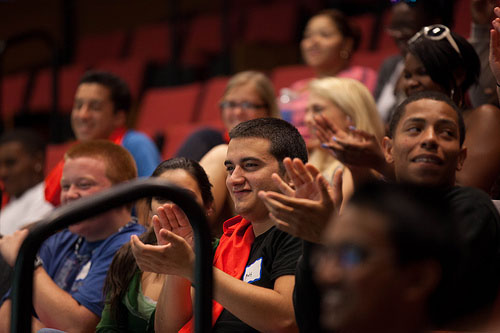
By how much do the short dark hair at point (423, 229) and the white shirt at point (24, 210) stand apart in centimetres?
253

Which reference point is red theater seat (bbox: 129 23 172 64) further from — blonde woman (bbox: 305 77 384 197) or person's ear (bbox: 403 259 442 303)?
person's ear (bbox: 403 259 442 303)

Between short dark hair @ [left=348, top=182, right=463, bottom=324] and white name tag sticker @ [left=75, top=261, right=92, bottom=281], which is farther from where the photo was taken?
white name tag sticker @ [left=75, top=261, right=92, bottom=281]

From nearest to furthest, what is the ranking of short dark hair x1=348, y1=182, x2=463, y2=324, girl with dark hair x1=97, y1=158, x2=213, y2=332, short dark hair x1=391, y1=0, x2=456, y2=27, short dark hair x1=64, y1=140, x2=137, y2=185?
1. short dark hair x1=348, y1=182, x2=463, y2=324
2. girl with dark hair x1=97, y1=158, x2=213, y2=332
3. short dark hair x1=64, y1=140, x2=137, y2=185
4. short dark hair x1=391, y1=0, x2=456, y2=27

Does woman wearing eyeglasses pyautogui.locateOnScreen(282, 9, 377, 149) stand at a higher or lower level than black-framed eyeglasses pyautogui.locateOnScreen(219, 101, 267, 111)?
higher

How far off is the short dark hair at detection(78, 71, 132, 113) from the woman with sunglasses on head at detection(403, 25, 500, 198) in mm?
1427

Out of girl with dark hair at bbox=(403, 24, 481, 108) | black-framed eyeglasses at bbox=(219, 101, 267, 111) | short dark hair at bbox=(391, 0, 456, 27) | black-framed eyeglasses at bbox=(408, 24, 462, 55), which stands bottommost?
black-framed eyeglasses at bbox=(219, 101, 267, 111)

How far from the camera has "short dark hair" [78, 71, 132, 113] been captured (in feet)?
11.3

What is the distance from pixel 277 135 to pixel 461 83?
2.36ft

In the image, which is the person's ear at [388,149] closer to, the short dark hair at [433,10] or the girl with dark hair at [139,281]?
the girl with dark hair at [139,281]

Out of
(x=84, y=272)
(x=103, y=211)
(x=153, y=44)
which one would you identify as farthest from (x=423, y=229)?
(x=153, y=44)

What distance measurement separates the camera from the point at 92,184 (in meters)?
2.47

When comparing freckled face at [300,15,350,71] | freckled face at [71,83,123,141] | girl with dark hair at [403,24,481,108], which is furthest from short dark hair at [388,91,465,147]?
freckled face at [300,15,350,71]

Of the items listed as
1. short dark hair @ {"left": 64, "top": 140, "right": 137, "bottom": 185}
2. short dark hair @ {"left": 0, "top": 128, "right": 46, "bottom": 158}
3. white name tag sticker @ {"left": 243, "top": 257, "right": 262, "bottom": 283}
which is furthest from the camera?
short dark hair @ {"left": 0, "top": 128, "right": 46, "bottom": 158}

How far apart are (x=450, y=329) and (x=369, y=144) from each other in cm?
89
